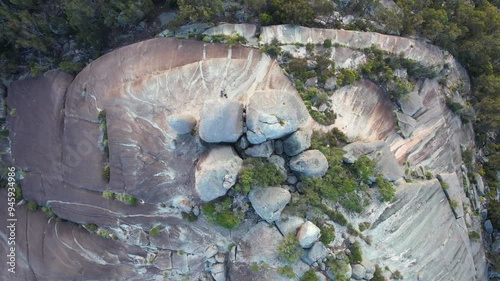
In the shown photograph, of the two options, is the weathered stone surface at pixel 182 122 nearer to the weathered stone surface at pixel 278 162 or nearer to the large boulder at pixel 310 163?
the weathered stone surface at pixel 278 162

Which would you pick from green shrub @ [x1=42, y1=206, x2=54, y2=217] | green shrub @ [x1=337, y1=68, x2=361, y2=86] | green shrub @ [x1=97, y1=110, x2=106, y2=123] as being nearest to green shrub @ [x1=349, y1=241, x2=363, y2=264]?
green shrub @ [x1=337, y1=68, x2=361, y2=86]

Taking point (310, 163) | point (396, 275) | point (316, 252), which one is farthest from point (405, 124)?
point (316, 252)

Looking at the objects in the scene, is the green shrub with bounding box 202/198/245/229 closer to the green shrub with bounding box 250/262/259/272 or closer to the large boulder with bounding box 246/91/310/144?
the green shrub with bounding box 250/262/259/272

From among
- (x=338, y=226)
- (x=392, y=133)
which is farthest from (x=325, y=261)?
(x=392, y=133)

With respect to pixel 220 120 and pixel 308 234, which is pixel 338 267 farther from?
pixel 220 120

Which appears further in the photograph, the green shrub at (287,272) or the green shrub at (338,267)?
the green shrub at (338,267)

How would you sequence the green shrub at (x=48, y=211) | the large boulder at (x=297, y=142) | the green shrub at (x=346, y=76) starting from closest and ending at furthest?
the large boulder at (x=297, y=142) < the green shrub at (x=346, y=76) < the green shrub at (x=48, y=211)

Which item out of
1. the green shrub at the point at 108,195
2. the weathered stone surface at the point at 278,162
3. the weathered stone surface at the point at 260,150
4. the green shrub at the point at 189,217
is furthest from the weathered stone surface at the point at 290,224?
the green shrub at the point at 108,195
